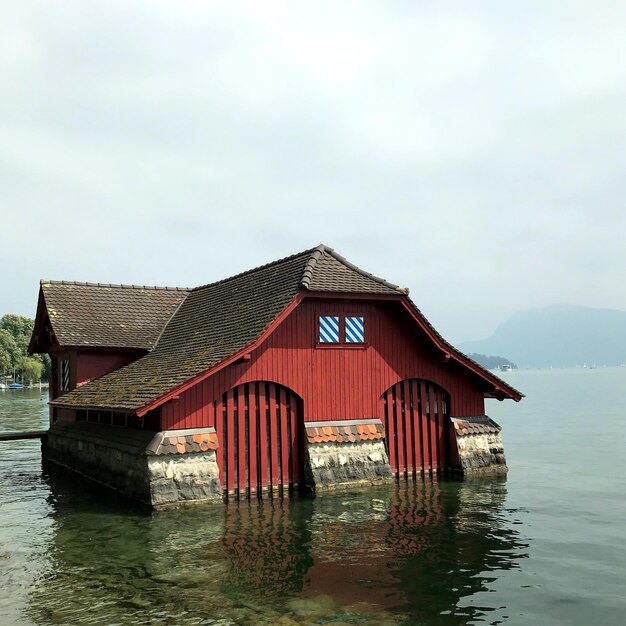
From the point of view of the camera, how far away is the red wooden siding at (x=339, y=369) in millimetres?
18062

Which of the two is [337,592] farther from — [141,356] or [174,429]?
[141,356]

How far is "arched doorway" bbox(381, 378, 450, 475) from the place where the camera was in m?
21.0

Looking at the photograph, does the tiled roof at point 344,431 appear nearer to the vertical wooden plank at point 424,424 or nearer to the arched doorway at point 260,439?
the arched doorway at point 260,439

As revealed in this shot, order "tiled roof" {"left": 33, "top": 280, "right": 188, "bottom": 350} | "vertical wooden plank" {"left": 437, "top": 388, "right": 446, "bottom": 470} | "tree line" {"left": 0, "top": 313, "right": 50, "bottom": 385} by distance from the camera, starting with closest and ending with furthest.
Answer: "vertical wooden plank" {"left": 437, "top": 388, "right": 446, "bottom": 470}
"tiled roof" {"left": 33, "top": 280, "right": 188, "bottom": 350}
"tree line" {"left": 0, "top": 313, "right": 50, "bottom": 385}

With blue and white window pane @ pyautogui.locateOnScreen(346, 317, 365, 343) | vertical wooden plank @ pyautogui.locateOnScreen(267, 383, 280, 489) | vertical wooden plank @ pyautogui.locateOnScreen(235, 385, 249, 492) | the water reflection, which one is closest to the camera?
the water reflection

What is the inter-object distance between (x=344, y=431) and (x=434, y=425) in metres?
3.57

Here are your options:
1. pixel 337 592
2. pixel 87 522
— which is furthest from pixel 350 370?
pixel 337 592

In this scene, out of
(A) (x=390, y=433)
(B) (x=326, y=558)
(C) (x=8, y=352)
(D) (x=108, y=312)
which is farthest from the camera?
(C) (x=8, y=352)

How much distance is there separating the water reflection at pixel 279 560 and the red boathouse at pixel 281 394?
3.86ft

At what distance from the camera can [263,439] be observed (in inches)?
739

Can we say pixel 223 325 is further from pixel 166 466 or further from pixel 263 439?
pixel 166 466

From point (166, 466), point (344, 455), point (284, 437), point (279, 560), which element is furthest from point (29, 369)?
point (279, 560)

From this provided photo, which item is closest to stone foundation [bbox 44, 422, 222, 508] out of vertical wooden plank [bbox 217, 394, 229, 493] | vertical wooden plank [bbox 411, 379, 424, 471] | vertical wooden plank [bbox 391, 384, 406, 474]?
vertical wooden plank [bbox 217, 394, 229, 493]

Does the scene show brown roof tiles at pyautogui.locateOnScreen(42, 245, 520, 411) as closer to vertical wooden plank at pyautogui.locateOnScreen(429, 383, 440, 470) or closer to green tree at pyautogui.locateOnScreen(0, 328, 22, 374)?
vertical wooden plank at pyautogui.locateOnScreen(429, 383, 440, 470)
